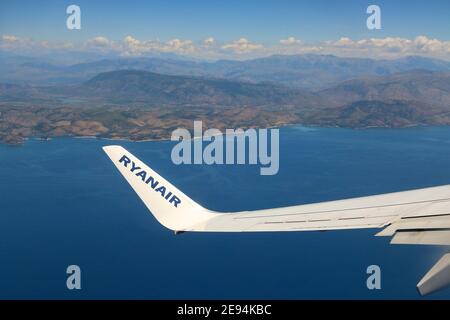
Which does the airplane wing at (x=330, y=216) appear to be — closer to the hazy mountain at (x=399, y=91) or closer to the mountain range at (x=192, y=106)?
the mountain range at (x=192, y=106)

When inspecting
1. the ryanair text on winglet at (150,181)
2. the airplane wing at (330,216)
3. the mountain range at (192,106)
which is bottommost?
the airplane wing at (330,216)

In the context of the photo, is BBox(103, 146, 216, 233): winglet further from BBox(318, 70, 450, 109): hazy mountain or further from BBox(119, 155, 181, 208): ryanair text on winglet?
BBox(318, 70, 450, 109): hazy mountain

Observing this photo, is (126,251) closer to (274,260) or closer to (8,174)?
(274,260)

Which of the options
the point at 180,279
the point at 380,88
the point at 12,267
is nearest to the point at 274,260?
the point at 180,279

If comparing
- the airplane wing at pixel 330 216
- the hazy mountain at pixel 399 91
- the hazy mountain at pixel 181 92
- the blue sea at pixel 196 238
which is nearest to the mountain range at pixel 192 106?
the hazy mountain at pixel 181 92

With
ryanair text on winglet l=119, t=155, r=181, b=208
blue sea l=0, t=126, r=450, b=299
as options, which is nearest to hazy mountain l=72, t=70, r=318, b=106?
blue sea l=0, t=126, r=450, b=299
